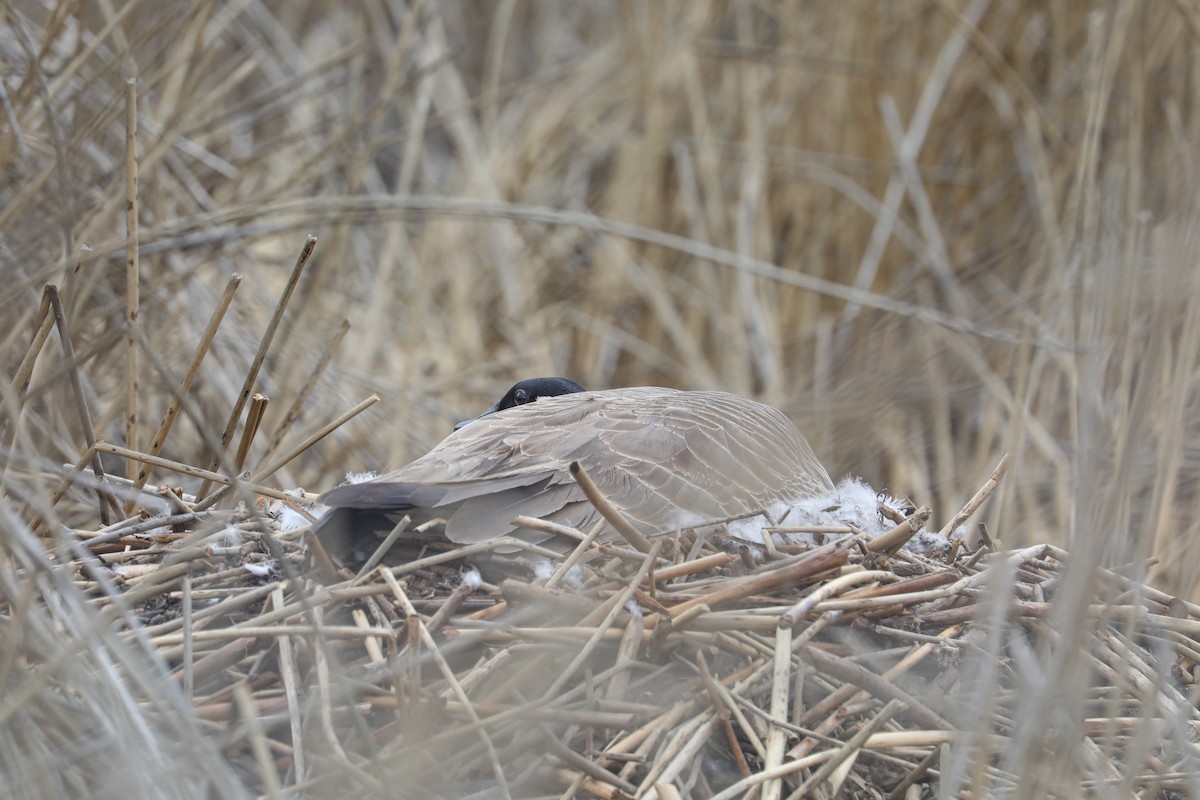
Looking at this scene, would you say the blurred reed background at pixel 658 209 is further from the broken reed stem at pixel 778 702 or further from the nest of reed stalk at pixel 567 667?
the broken reed stem at pixel 778 702

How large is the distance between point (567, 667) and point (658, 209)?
200 inches

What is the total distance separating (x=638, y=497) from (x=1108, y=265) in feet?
3.15

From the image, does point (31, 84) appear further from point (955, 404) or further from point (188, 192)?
point (955, 404)

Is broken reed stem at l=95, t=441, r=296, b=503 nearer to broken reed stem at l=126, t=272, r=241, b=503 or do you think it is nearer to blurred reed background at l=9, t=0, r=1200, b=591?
broken reed stem at l=126, t=272, r=241, b=503

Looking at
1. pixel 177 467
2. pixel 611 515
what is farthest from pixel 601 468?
pixel 177 467

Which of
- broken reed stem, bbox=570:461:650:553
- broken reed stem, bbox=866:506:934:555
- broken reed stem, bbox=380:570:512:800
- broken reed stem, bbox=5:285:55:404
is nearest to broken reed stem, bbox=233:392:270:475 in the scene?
broken reed stem, bbox=5:285:55:404

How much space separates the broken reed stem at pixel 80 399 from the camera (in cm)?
202

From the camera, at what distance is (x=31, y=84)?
2947mm

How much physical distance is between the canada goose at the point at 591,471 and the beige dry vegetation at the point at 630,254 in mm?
394

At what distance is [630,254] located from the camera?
6566 mm

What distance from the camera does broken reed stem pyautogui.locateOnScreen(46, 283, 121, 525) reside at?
202 centimetres

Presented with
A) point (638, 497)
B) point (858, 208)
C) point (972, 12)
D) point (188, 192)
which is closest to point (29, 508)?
point (638, 497)

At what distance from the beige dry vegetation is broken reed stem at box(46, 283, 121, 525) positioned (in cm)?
9

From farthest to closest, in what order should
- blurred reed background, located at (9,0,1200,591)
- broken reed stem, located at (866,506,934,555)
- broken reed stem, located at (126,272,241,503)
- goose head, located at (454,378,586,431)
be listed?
blurred reed background, located at (9,0,1200,591) → goose head, located at (454,378,586,431) → broken reed stem, located at (126,272,241,503) → broken reed stem, located at (866,506,934,555)
